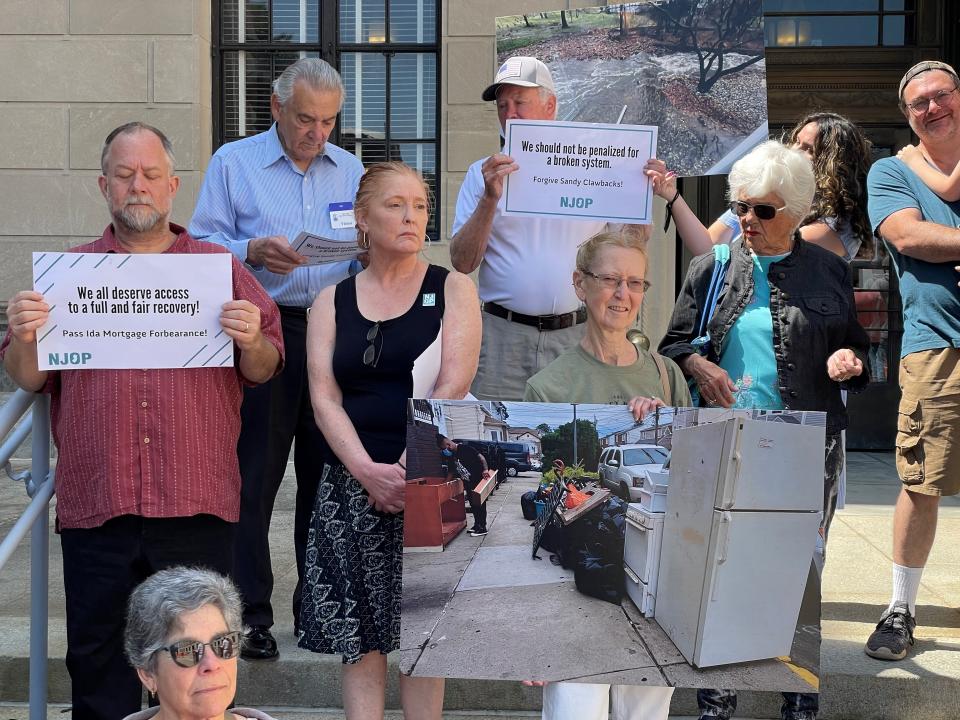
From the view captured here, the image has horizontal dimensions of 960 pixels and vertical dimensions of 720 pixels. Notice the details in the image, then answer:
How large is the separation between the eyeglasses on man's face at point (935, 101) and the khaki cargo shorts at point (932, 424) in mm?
875

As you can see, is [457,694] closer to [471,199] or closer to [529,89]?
[471,199]

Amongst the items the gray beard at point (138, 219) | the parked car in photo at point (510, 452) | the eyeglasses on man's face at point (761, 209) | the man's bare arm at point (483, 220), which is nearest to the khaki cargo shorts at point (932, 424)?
the eyeglasses on man's face at point (761, 209)

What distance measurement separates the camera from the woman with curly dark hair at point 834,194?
156 inches

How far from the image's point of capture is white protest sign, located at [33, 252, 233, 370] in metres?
3.12

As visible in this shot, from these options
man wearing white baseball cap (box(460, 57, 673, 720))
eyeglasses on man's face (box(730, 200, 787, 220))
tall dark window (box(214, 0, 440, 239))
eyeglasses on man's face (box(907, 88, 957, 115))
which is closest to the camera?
eyeglasses on man's face (box(730, 200, 787, 220))

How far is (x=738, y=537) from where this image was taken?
8.86 ft

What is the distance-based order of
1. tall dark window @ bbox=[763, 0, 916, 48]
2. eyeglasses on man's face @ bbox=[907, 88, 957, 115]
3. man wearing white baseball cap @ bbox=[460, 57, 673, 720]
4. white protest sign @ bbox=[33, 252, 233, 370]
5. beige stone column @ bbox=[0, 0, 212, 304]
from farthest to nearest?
tall dark window @ bbox=[763, 0, 916, 48] < beige stone column @ bbox=[0, 0, 212, 304] < eyeglasses on man's face @ bbox=[907, 88, 957, 115] < man wearing white baseball cap @ bbox=[460, 57, 673, 720] < white protest sign @ bbox=[33, 252, 233, 370]

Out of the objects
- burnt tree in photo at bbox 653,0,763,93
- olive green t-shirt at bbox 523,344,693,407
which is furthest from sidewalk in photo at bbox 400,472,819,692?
burnt tree in photo at bbox 653,0,763,93

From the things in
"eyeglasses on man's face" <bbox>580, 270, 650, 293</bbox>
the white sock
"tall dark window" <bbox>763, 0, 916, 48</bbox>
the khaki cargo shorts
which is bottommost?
the white sock

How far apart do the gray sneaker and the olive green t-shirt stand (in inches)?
67.7

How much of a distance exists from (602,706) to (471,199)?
1.76 m

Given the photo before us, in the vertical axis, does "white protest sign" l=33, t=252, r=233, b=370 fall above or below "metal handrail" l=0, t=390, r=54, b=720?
above

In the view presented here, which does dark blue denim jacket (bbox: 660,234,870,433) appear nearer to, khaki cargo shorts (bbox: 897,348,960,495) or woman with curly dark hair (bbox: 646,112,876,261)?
woman with curly dark hair (bbox: 646,112,876,261)

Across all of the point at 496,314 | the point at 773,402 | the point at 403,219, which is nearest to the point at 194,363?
the point at 403,219
